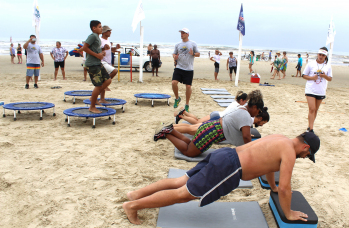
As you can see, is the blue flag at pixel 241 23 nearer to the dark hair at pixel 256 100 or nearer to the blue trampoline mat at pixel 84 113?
the blue trampoline mat at pixel 84 113

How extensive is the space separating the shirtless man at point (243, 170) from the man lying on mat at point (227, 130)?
1.10 metres

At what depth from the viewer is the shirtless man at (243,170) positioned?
7.73 feet

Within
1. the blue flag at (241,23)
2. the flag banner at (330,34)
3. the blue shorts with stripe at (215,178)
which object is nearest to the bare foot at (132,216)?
the blue shorts with stripe at (215,178)

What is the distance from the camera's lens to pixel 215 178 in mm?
2361

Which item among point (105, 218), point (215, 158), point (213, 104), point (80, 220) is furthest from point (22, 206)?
point (213, 104)

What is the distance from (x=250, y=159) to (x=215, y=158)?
0.99ft

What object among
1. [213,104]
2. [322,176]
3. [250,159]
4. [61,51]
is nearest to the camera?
[250,159]

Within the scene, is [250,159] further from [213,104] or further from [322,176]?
[213,104]

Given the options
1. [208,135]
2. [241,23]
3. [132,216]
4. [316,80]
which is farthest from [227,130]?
[241,23]

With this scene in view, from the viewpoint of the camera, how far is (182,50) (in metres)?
6.99

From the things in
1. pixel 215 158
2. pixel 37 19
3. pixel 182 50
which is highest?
pixel 37 19

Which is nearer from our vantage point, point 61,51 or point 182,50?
point 182,50

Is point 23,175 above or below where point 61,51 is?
below

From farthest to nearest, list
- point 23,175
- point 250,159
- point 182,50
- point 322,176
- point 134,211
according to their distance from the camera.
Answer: point 182,50 < point 322,176 < point 23,175 < point 134,211 < point 250,159
